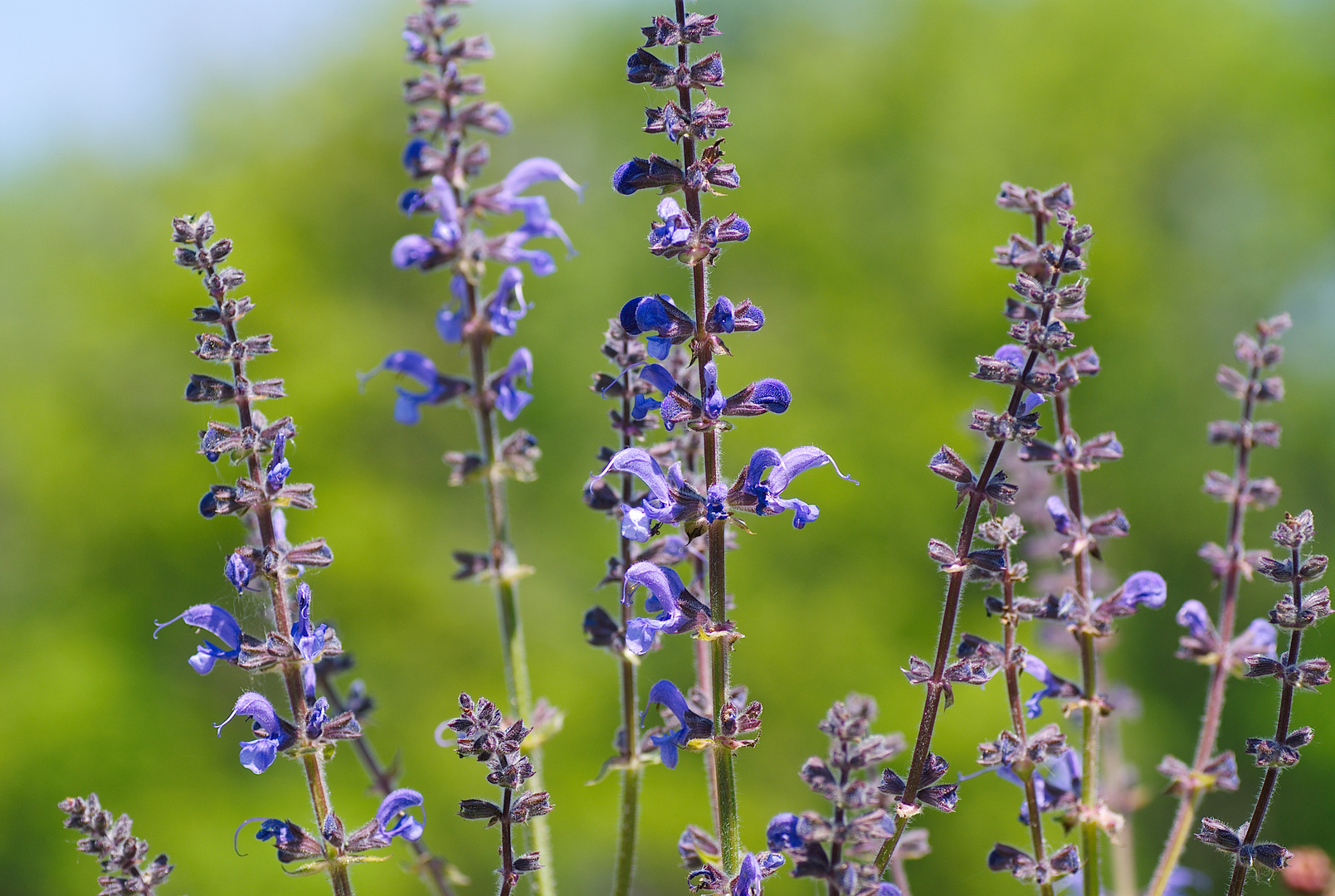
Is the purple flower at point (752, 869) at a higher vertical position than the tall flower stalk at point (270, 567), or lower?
lower

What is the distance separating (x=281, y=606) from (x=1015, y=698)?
100 centimetres

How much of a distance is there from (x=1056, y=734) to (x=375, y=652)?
13318 mm

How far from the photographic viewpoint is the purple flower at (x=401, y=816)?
4.89 ft

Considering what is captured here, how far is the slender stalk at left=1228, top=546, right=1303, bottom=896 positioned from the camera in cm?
139

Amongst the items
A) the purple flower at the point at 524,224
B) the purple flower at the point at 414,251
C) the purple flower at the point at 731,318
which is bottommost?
the purple flower at the point at 731,318

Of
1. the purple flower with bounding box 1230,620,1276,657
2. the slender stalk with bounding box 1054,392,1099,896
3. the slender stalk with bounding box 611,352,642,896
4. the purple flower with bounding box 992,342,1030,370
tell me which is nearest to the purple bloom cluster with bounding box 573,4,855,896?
the slender stalk with bounding box 611,352,642,896

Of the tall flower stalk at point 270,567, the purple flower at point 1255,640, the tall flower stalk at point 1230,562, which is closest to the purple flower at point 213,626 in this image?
the tall flower stalk at point 270,567

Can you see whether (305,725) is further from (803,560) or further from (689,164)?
(803,560)

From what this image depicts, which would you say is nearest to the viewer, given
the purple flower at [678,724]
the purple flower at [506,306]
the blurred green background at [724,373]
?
the purple flower at [678,724]

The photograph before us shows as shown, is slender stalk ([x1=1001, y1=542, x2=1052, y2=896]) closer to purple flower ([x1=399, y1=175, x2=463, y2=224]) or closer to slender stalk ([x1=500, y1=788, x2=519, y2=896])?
slender stalk ([x1=500, y1=788, x2=519, y2=896])

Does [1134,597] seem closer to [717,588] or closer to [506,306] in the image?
[717,588]

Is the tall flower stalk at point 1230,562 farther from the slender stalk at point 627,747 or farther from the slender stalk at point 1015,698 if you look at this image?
the slender stalk at point 627,747

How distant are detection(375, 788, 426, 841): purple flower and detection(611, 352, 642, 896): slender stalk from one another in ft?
1.03

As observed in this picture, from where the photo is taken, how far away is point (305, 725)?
1.40 meters
